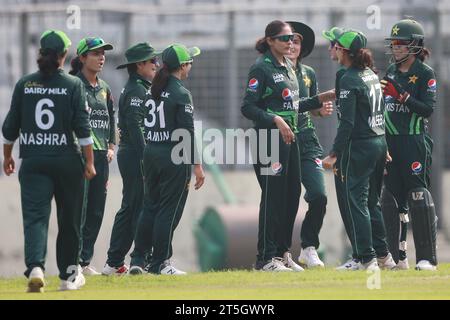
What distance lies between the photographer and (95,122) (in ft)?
46.7

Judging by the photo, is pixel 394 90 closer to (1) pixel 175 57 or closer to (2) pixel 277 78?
(2) pixel 277 78

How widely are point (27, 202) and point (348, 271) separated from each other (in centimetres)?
329

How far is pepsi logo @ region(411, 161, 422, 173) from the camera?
14.0m

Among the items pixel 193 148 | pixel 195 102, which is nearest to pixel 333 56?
pixel 193 148

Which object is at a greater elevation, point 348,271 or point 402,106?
point 402,106

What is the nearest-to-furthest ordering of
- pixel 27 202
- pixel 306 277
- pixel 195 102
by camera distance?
pixel 27 202, pixel 306 277, pixel 195 102

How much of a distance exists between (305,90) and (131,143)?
6.03ft

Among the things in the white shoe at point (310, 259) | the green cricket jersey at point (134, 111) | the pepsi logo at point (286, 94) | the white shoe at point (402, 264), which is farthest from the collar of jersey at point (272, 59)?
the white shoe at point (402, 264)

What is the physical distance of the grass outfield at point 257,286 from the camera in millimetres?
11688

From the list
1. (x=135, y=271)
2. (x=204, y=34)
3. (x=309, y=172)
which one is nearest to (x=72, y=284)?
(x=135, y=271)

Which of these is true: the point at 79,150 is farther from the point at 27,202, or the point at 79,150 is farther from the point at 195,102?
the point at 195,102

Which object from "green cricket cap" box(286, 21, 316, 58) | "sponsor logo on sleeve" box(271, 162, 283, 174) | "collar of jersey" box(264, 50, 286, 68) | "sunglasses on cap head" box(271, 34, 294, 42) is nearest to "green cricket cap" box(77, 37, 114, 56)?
"collar of jersey" box(264, 50, 286, 68)


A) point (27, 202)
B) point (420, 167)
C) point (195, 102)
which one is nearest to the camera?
point (27, 202)

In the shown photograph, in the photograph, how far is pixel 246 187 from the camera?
1948 centimetres
